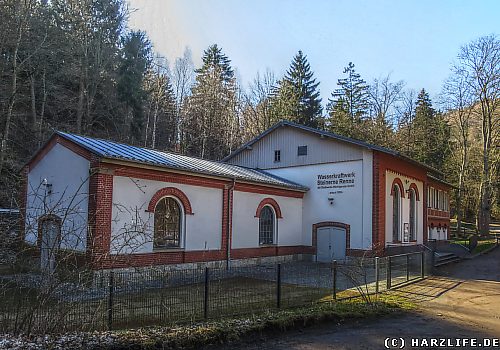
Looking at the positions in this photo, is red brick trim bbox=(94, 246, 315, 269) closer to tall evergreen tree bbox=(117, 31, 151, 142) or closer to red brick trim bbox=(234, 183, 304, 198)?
red brick trim bbox=(234, 183, 304, 198)

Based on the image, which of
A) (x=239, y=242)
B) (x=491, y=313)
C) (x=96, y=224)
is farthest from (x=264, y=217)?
(x=491, y=313)

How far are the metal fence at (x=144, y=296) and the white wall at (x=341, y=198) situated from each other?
18.3 ft

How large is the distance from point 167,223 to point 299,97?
3759cm

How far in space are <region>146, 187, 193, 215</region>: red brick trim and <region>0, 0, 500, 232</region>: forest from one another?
739 cm

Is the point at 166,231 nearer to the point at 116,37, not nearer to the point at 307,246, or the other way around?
the point at 307,246

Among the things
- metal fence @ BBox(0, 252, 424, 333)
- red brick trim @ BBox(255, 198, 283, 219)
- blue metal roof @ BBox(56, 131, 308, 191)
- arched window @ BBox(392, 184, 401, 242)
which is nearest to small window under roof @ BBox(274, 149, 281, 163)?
red brick trim @ BBox(255, 198, 283, 219)

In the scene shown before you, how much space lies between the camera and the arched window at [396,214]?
22.9m

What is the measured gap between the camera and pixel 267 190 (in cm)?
2070

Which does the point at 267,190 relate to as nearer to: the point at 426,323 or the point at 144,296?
the point at 144,296

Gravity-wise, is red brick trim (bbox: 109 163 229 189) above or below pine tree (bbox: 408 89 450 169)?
below

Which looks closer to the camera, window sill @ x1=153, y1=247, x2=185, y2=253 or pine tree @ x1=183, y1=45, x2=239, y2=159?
window sill @ x1=153, y1=247, x2=185, y2=253

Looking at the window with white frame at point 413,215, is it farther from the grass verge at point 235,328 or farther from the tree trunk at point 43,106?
the tree trunk at point 43,106

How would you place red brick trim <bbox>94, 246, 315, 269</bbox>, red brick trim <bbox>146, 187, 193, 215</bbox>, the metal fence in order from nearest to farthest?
the metal fence
red brick trim <bbox>94, 246, 315, 269</bbox>
red brick trim <bbox>146, 187, 193, 215</bbox>

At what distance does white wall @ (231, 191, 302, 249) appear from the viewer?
18922 millimetres
